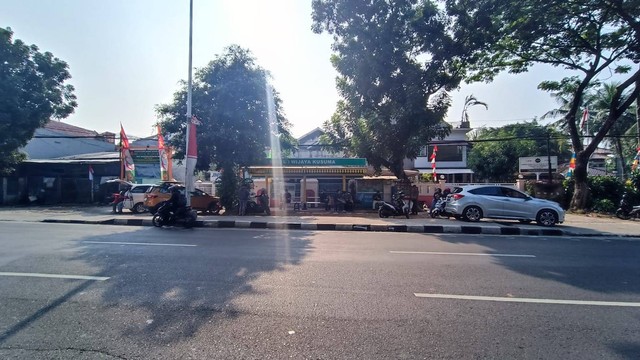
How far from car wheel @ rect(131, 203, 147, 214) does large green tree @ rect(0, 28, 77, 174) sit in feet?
30.3

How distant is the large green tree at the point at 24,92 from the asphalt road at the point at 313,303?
16.6 metres

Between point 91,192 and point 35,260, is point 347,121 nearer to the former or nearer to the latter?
point 35,260

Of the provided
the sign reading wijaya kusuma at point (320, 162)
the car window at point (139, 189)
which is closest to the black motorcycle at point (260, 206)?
the sign reading wijaya kusuma at point (320, 162)

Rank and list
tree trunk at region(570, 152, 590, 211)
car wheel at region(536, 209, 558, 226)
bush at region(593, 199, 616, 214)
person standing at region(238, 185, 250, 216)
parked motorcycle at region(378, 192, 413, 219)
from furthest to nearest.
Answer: tree trunk at region(570, 152, 590, 211) → bush at region(593, 199, 616, 214) → person standing at region(238, 185, 250, 216) → parked motorcycle at region(378, 192, 413, 219) → car wheel at region(536, 209, 558, 226)

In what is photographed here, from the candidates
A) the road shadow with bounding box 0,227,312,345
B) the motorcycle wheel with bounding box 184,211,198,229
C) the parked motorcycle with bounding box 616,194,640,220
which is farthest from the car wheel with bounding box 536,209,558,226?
the motorcycle wheel with bounding box 184,211,198,229

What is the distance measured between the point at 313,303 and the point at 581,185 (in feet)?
67.2

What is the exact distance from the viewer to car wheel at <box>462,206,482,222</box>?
14211 mm

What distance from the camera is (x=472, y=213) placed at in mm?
14273

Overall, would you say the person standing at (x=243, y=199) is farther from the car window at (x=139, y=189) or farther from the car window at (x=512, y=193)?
the car window at (x=512, y=193)

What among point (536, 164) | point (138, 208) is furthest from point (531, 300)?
point (536, 164)

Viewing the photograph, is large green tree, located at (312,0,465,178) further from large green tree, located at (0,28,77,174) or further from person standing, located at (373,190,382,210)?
large green tree, located at (0,28,77,174)

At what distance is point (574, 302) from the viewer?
14.8 ft

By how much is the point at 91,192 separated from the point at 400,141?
22403 mm

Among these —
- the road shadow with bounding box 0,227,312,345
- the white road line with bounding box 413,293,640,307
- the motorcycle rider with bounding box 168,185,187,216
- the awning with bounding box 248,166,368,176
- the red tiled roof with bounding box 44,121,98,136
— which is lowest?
the white road line with bounding box 413,293,640,307
